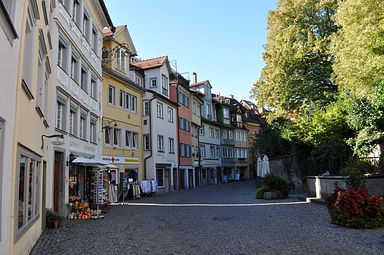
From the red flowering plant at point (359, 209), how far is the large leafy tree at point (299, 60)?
15571 millimetres

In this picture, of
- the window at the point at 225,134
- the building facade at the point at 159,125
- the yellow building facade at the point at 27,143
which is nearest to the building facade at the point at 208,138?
the window at the point at 225,134

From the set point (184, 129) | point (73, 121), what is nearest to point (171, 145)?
point (184, 129)

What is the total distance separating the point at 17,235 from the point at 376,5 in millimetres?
13805

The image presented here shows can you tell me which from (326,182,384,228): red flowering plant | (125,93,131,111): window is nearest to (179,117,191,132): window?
(125,93,131,111): window

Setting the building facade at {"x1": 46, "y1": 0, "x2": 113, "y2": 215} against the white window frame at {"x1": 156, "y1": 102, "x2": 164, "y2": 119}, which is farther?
the white window frame at {"x1": 156, "y1": 102, "x2": 164, "y2": 119}

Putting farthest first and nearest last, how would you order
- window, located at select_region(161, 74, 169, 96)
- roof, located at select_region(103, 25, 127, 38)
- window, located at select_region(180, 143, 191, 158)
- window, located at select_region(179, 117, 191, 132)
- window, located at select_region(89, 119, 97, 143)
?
window, located at select_region(180, 143, 191, 158) < window, located at select_region(179, 117, 191, 132) < window, located at select_region(161, 74, 169, 96) < roof, located at select_region(103, 25, 127, 38) < window, located at select_region(89, 119, 97, 143)

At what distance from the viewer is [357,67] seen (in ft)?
49.9

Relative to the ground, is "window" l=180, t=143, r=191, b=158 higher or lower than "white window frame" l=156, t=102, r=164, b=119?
lower

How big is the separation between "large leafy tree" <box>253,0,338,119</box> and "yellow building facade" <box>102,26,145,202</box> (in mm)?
9955

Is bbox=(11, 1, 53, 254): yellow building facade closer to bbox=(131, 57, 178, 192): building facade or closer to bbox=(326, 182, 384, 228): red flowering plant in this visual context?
bbox=(326, 182, 384, 228): red flowering plant

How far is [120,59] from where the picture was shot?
91.0ft

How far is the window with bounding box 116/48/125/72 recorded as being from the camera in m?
27.2

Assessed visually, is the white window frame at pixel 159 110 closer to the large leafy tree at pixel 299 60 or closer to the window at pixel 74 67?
the large leafy tree at pixel 299 60

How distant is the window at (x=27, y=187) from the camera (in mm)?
7535
